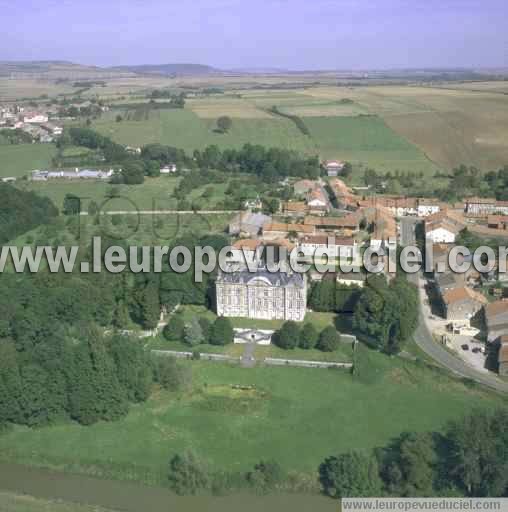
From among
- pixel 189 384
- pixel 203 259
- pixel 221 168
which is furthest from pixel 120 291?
pixel 221 168

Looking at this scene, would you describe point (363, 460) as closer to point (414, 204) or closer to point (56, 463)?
point (56, 463)

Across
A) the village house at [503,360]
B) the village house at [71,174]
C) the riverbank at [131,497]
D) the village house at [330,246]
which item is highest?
the village house at [71,174]

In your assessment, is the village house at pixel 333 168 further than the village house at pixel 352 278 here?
Yes

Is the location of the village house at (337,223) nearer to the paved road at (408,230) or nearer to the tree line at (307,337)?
the paved road at (408,230)

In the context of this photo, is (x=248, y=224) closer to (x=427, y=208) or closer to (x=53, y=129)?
(x=427, y=208)

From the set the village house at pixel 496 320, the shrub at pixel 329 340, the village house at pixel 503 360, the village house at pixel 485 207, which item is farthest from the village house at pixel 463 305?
the village house at pixel 485 207
